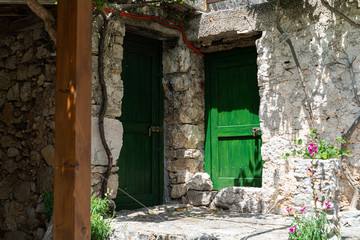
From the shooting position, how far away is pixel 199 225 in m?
4.04

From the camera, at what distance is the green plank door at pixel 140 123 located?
16.7 feet

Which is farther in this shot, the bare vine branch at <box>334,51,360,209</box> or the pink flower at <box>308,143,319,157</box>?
the bare vine branch at <box>334,51,360,209</box>

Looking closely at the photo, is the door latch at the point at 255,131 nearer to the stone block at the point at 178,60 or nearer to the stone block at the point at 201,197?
the stone block at the point at 201,197

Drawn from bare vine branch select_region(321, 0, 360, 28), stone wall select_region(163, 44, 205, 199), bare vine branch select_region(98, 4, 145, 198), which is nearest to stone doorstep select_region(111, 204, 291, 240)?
bare vine branch select_region(98, 4, 145, 198)

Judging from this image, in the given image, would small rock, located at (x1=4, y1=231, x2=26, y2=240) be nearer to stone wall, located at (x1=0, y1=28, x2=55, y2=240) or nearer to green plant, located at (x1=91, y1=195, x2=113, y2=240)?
stone wall, located at (x1=0, y1=28, x2=55, y2=240)

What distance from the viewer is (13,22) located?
493 cm

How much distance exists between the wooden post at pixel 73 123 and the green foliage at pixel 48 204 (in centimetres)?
171

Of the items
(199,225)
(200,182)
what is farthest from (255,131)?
(199,225)

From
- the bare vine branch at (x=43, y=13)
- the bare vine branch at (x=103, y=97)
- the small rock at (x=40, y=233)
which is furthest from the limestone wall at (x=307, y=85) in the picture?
the bare vine branch at (x=43, y=13)

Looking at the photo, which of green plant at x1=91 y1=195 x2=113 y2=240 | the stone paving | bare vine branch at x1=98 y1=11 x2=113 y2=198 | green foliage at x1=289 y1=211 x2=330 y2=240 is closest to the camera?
green foliage at x1=289 y1=211 x2=330 y2=240

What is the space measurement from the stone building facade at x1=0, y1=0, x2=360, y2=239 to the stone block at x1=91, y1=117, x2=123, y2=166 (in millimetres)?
11

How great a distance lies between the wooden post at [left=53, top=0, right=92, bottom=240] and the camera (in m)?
2.41

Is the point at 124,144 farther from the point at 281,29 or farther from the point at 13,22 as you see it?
the point at 281,29

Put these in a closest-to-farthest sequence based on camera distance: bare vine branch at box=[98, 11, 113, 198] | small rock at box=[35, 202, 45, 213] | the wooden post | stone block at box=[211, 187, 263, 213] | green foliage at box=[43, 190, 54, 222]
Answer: the wooden post
green foliage at box=[43, 190, 54, 222]
small rock at box=[35, 202, 45, 213]
bare vine branch at box=[98, 11, 113, 198]
stone block at box=[211, 187, 263, 213]
